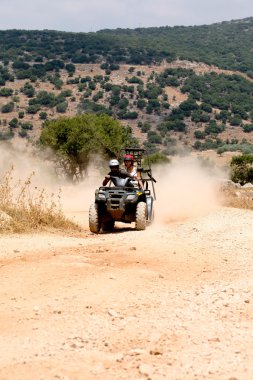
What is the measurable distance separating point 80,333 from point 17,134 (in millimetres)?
76679

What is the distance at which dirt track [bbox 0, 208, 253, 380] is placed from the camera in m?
5.49

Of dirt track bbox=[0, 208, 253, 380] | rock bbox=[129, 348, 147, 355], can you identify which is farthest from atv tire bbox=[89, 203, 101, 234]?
rock bbox=[129, 348, 147, 355]

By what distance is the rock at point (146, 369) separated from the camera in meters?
5.30

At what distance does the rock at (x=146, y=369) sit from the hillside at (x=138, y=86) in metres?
68.6

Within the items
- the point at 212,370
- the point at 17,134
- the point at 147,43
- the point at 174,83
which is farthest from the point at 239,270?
the point at 147,43

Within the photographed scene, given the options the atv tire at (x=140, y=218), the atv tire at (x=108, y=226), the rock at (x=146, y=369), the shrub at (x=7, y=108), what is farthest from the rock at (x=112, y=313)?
the shrub at (x=7, y=108)

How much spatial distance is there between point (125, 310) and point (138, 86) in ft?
336

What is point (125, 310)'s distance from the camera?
698 centimetres

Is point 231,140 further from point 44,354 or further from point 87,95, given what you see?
point 44,354

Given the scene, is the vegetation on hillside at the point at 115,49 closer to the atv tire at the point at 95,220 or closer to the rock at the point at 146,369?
the atv tire at the point at 95,220

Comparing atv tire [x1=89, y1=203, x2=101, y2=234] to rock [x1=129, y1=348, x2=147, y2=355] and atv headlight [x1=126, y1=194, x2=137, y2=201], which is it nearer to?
atv headlight [x1=126, y1=194, x2=137, y2=201]

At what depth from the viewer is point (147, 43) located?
458 ft

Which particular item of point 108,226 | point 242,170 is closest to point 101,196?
point 108,226

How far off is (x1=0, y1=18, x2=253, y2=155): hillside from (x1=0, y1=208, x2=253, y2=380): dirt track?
63.9 meters
